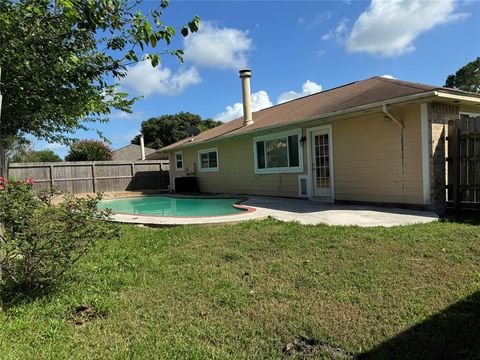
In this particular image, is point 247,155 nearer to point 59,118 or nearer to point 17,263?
point 59,118

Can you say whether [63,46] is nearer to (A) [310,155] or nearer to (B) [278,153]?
(A) [310,155]

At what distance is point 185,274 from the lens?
14.6ft

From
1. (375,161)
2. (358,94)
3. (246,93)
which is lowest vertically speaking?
(375,161)

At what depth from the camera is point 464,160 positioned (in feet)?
25.7

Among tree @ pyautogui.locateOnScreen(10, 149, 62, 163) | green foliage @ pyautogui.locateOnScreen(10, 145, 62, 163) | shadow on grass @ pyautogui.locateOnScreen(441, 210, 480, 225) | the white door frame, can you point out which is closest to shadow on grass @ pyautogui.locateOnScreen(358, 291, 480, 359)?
shadow on grass @ pyautogui.locateOnScreen(441, 210, 480, 225)

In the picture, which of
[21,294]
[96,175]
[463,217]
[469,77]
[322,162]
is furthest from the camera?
[469,77]

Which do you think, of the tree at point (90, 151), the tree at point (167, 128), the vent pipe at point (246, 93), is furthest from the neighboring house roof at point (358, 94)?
the tree at point (167, 128)

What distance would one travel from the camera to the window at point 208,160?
54.9ft

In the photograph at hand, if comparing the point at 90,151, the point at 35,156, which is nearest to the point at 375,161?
the point at 90,151

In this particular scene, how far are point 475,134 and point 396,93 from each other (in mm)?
1920

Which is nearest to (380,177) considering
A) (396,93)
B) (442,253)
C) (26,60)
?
(396,93)

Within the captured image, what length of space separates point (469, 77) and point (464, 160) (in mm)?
33504

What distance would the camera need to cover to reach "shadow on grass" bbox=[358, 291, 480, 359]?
2695mm

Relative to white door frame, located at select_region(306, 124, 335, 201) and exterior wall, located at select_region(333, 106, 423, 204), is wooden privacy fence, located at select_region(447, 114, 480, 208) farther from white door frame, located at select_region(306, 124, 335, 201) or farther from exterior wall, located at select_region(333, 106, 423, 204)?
white door frame, located at select_region(306, 124, 335, 201)
